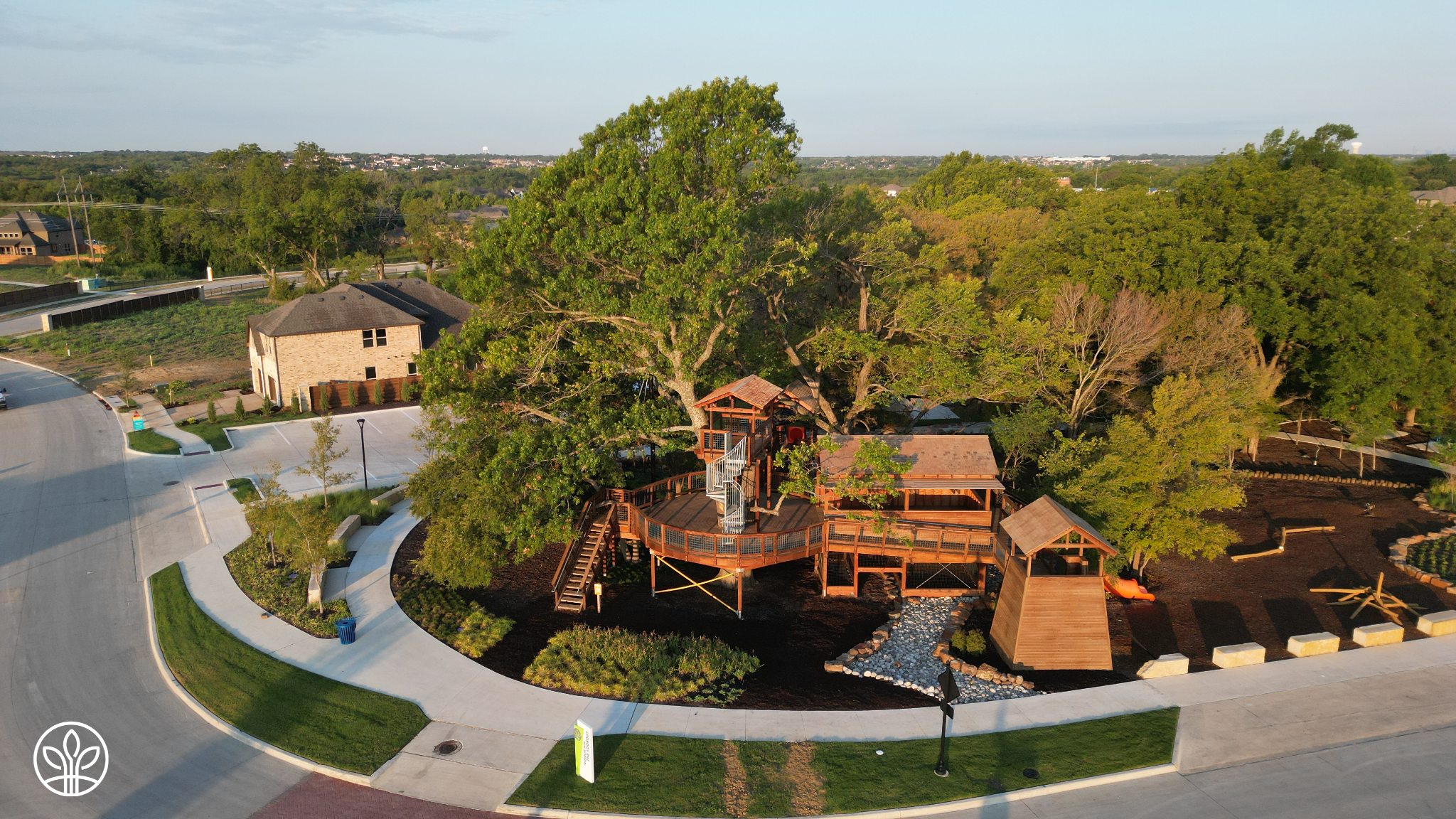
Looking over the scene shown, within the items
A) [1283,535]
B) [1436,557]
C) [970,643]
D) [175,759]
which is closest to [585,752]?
[175,759]

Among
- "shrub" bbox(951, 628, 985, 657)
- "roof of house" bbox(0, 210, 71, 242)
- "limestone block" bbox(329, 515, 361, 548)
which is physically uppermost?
"roof of house" bbox(0, 210, 71, 242)

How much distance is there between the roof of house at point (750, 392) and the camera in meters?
21.0

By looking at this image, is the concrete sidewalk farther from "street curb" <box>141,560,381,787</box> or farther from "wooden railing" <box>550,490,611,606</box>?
"wooden railing" <box>550,490,611,606</box>

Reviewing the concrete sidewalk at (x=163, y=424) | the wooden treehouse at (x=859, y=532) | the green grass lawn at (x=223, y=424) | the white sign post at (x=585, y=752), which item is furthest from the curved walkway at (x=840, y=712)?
the green grass lawn at (x=223, y=424)

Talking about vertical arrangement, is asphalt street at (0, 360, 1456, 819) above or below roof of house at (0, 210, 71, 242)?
below

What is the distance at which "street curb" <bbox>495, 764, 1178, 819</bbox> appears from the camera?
13.4 m

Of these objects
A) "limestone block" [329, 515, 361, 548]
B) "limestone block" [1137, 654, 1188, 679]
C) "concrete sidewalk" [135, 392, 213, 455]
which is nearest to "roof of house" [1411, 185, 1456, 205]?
"limestone block" [1137, 654, 1188, 679]

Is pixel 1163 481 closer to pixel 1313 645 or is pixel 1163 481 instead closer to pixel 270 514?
pixel 1313 645

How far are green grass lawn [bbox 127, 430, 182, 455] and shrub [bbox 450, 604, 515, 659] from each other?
20.7 meters

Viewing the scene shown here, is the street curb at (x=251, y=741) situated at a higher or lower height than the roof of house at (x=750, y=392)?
lower

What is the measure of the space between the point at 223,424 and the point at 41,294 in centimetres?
4687

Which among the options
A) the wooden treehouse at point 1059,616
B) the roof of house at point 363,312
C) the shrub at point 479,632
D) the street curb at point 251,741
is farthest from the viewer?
the roof of house at point 363,312

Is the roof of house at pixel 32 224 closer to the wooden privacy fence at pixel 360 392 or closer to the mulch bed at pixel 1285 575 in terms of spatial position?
the wooden privacy fence at pixel 360 392

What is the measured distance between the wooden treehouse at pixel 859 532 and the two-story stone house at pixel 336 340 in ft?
74.7
